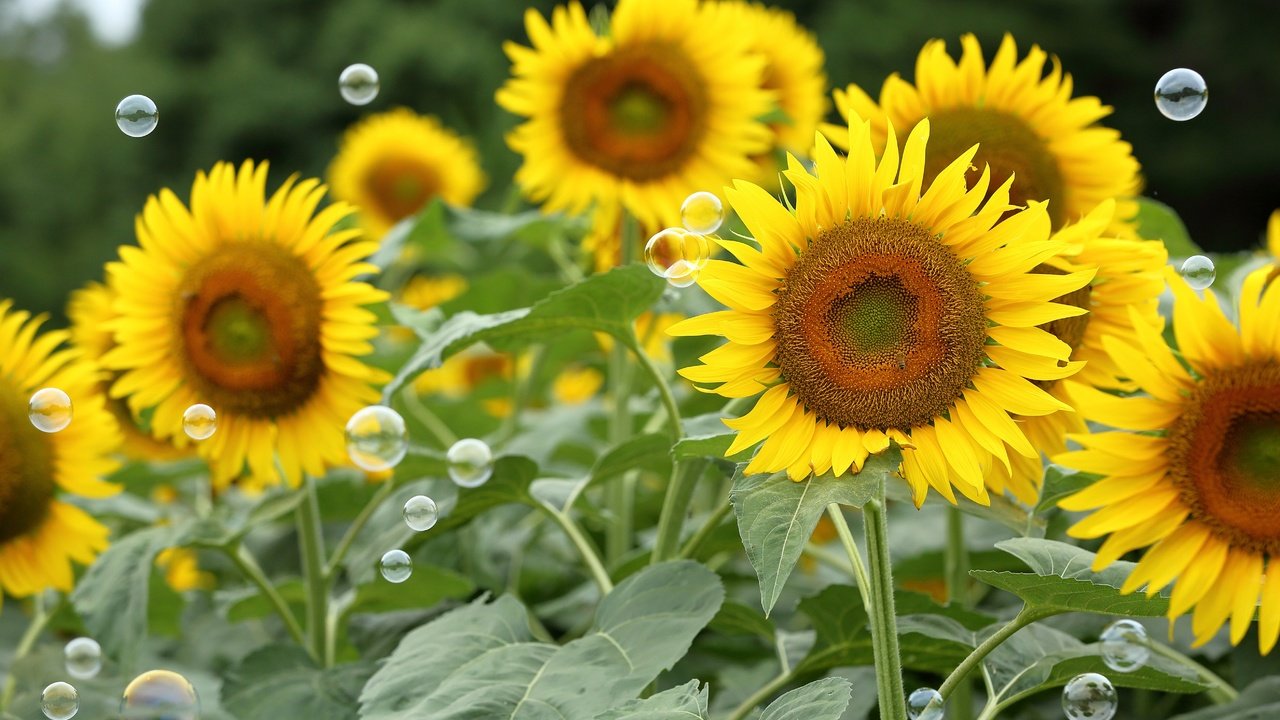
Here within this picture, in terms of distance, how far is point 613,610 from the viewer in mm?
1589

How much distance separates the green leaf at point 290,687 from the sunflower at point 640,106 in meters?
0.94

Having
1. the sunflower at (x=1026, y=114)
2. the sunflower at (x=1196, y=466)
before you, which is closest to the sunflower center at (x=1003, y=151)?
the sunflower at (x=1026, y=114)

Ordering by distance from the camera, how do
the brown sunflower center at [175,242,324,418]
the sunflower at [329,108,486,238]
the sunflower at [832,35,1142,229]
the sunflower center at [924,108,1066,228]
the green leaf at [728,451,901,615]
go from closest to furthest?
the green leaf at [728,451,901,615] → the sunflower center at [924,108,1066,228] → the sunflower at [832,35,1142,229] → the brown sunflower center at [175,242,324,418] → the sunflower at [329,108,486,238]

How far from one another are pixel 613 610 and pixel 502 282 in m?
1.15

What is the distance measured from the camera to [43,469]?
1911 millimetres

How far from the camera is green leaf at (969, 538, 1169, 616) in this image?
52.2 inches

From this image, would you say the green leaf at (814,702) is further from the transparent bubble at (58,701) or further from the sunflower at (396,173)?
the sunflower at (396,173)

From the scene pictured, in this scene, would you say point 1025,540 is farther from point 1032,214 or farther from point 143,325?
point 143,325

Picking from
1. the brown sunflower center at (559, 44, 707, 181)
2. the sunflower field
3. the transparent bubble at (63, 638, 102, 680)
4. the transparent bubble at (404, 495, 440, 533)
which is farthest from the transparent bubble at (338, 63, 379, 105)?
the transparent bubble at (63, 638, 102, 680)

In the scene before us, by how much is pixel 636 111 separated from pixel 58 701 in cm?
133

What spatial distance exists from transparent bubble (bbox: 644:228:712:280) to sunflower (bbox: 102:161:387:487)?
401 mm

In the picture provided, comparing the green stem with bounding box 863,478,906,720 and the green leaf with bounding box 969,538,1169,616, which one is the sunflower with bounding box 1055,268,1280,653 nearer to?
the green leaf with bounding box 969,538,1169,616

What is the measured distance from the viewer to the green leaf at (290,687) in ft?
5.75

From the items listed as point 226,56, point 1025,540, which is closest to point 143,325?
point 1025,540
